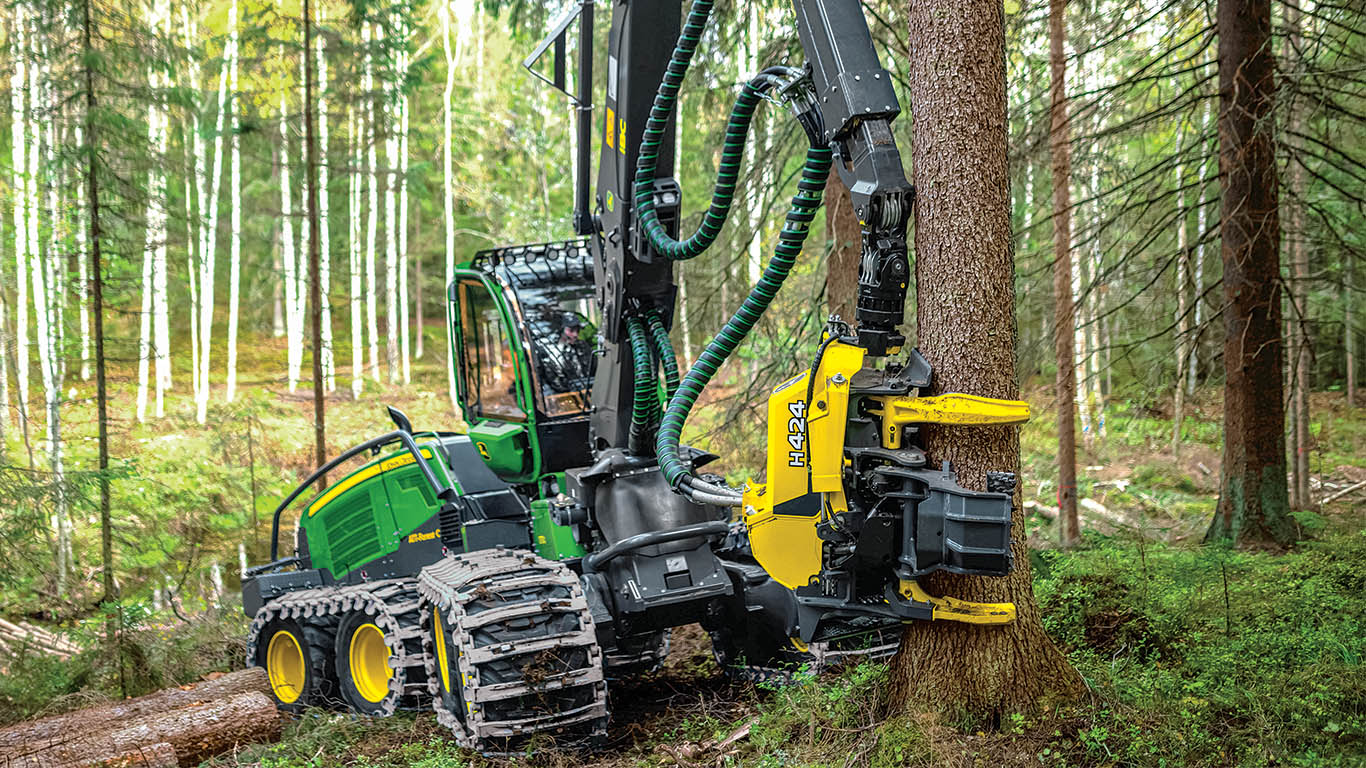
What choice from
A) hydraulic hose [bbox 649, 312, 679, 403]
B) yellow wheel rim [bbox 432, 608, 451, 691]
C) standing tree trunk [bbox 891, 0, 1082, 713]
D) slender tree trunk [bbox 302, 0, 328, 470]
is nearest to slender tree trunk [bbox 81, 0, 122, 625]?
slender tree trunk [bbox 302, 0, 328, 470]

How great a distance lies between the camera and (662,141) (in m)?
5.54

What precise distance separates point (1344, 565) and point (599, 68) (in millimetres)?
19251

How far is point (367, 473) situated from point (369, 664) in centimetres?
133

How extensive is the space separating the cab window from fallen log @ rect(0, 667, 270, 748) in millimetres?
2457

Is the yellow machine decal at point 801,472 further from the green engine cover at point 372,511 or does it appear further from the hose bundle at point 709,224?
the green engine cover at point 372,511

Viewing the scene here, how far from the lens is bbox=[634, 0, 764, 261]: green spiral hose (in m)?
4.72

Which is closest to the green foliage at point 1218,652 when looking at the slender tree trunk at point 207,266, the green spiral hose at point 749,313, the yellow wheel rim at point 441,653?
the green spiral hose at point 749,313

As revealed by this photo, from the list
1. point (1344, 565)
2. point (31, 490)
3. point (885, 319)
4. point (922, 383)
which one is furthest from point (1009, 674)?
point (31, 490)

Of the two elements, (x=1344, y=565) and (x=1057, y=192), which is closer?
(x=1344, y=565)

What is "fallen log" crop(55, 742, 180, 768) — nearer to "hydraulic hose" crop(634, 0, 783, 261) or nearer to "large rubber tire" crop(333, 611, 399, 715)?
"large rubber tire" crop(333, 611, 399, 715)

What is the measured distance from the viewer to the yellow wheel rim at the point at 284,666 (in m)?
7.25

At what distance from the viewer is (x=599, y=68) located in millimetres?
22625

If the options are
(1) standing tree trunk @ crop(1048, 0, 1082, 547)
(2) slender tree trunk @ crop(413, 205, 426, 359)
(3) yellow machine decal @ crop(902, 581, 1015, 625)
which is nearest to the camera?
(3) yellow machine decal @ crop(902, 581, 1015, 625)

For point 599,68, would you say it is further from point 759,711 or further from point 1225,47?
point 759,711
